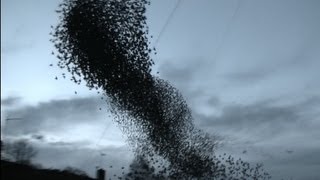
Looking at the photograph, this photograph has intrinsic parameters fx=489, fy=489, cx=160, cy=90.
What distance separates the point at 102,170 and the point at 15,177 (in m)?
7.97

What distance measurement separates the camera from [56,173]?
2655 cm

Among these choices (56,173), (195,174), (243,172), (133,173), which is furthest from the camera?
(133,173)

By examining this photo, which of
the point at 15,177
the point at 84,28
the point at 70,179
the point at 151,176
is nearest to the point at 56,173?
the point at 70,179

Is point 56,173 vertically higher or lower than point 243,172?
lower

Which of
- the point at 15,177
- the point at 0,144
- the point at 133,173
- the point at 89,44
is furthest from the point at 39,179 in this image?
the point at 133,173

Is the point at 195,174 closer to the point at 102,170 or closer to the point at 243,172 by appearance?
the point at 243,172

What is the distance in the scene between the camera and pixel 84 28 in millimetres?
26812

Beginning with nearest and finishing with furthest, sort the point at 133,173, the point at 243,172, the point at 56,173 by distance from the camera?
the point at 56,173 < the point at 243,172 < the point at 133,173

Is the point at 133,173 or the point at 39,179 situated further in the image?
the point at 133,173

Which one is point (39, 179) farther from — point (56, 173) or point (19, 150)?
point (19, 150)

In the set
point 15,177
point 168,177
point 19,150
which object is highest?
point 19,150

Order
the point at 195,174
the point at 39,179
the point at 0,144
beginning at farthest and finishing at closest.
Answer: the point at 195,174
the point at 39,179
the point at 0,144

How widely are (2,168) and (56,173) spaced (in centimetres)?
445

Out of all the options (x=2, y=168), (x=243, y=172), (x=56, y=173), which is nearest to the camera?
(x=2, y=168)
